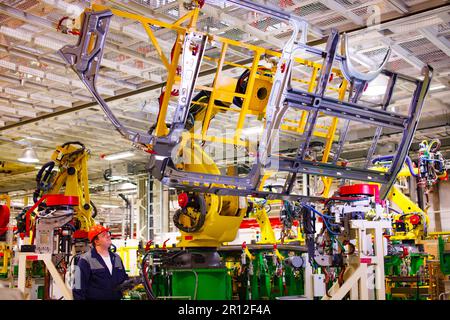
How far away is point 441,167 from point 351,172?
17.6ft

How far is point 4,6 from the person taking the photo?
8586 mm

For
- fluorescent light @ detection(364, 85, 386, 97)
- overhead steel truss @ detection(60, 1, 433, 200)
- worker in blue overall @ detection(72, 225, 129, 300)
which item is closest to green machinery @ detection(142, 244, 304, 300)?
worker in blue overall @ detection(72, 225, 129, 300)

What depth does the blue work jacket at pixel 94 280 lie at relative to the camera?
5.88 meters

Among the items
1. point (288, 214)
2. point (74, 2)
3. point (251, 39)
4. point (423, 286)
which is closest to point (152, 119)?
point (288, 214)

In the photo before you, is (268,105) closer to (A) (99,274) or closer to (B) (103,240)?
(B) (103,240)

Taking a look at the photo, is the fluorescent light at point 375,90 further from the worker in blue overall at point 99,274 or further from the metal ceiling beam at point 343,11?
the worker in blue overall at point 99,274

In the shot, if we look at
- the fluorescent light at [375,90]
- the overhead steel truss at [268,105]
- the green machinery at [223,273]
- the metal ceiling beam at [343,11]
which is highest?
the metal ceiling beam at [343,11]

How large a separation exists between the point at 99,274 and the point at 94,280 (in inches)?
3.3

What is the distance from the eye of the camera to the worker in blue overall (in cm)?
589

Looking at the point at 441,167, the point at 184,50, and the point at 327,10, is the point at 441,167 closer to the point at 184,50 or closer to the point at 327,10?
the point at 327,10

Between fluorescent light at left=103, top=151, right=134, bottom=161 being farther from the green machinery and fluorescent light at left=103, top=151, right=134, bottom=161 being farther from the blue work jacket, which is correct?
the blue work jacket

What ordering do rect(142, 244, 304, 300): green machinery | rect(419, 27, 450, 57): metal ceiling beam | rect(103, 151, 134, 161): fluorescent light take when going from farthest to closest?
rect(103, 151, 134, 161): fluorescent light, rect(419, 27, 450, 57): metal ceiling beam, rect(142, 244, 304, 300): green machinery

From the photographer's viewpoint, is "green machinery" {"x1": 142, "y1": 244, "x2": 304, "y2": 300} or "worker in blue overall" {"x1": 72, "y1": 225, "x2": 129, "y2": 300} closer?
"worker in blue overall" {"x1": 72, "y1": 225, "x2": 129, "y2": 300}

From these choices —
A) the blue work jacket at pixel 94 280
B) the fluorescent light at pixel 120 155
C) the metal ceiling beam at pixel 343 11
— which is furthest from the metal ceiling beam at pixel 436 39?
the fluorescent light at pixel 120 155
